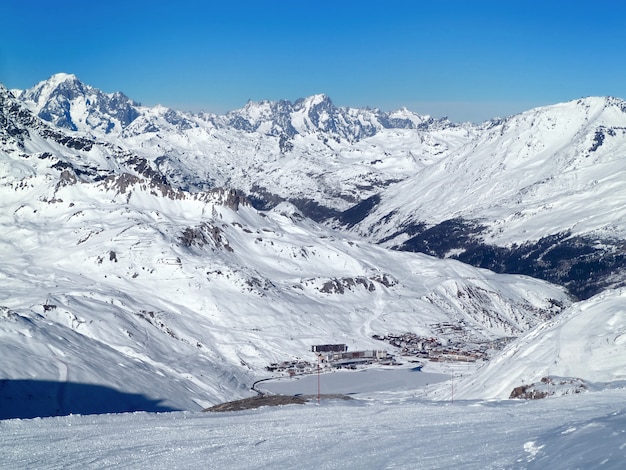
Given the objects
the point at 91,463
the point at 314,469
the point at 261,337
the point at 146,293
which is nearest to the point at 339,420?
the point at 314,469

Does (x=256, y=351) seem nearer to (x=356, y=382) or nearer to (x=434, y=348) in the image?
(x=356, y=382)

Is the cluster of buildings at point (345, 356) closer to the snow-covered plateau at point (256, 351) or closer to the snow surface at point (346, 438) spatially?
the snow-covered plateau at point (256, 351)

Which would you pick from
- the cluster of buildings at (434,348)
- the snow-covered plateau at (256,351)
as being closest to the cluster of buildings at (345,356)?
the snow-covered plateau at (256,351)

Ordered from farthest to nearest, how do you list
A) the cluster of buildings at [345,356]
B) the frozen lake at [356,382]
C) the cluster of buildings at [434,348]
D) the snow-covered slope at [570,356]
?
1. the cluster of buildings at [434,348]
2. the cluster of buildings at [345,356]
3. the frozen lake at [356,382]
4. the snow-covered slope at [570,356]

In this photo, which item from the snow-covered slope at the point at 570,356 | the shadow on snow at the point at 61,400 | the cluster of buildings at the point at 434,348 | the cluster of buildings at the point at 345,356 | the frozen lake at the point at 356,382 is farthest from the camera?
the cluster of buildings at the point at 434,348

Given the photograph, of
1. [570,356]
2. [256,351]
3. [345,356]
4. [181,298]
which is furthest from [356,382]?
[570,356]

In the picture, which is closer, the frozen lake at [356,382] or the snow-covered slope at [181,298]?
the snow-covered slope at [181,298]
